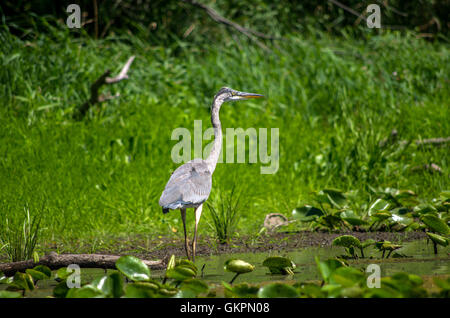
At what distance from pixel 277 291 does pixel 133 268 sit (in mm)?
1009

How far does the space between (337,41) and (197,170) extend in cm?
786

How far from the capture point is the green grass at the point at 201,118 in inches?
262

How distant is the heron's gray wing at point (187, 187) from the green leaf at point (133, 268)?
0.91 metres

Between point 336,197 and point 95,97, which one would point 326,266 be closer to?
point 336,197

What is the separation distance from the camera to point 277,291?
127 inches

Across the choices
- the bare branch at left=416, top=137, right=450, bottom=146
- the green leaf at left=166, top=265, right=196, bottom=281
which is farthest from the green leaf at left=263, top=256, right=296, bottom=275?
the bare branch at left=416, top=137, right=450, bottom=146

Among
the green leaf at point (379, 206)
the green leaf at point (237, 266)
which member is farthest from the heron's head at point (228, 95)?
the green leaf at point (237, 266)

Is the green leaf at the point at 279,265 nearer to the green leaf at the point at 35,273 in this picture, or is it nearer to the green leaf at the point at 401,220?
the green leaf at the point at 35,273

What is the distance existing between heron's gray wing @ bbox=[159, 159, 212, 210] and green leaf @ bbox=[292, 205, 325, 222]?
3.40 ft

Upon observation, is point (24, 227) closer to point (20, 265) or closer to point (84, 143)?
point (20, 265)

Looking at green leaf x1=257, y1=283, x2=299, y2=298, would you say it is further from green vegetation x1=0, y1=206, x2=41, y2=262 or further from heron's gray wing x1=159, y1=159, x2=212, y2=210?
green vegetation x1=0, y1=206, x2=41, y2=262

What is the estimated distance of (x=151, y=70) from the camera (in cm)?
980

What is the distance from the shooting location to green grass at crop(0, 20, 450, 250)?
6.66 m

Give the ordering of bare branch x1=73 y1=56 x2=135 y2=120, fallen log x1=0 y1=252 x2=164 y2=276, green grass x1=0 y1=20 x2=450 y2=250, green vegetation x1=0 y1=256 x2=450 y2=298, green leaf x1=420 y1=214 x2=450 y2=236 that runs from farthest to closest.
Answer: bare branch x1=73 y1=56 x2=135 y2=120 → green grass x1=0 y1=20 x2=450 y2=250 → green leaf x1=420 y1=214 x2=450 y2=236 → fallen log x1=0 y1=252 x2=164 y2=276 → green vegetation x1=0 y1=256 x2=450 y2=298
